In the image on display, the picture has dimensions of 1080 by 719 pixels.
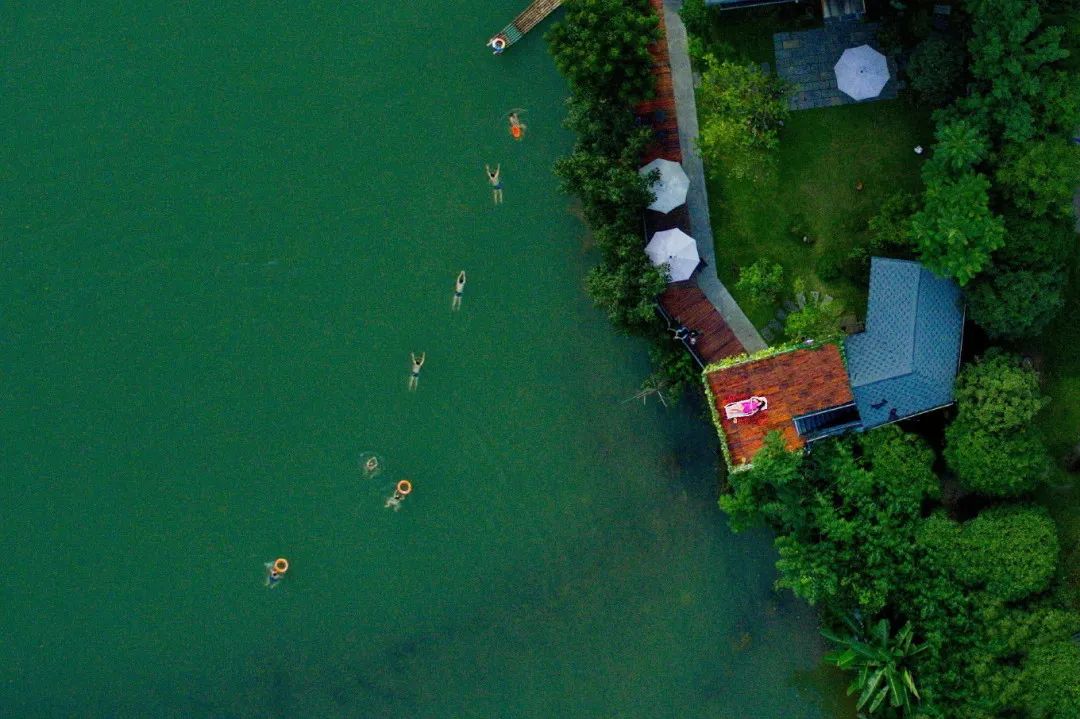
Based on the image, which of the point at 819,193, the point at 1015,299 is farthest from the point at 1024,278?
the point at 819,193

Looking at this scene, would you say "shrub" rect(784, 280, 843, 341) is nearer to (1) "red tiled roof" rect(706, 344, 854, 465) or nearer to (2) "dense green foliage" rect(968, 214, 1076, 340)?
(1) "red tiled roof" rect(706, 344, 854, 465)

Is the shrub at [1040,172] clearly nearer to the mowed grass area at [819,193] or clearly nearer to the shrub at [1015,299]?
the shrub at [1015,299]

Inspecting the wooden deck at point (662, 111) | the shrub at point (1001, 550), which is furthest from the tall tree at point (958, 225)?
the wooden deck at point (662, 111)

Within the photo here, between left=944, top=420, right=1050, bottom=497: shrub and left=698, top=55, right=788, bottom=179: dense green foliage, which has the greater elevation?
left=698, top=55, right=788, bottom=179: dense green foliage

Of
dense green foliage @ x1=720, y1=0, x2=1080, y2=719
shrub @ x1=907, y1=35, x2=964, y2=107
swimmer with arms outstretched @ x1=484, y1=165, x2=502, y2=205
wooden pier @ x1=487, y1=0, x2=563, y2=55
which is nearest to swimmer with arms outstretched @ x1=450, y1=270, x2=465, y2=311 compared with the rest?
swimmer with arms outstretched @ x1=484, y1=165, x2=502, y2=205

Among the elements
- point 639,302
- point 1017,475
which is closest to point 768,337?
point 639,302

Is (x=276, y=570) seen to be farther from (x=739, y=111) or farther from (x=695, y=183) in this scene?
(x=739, y=111)
